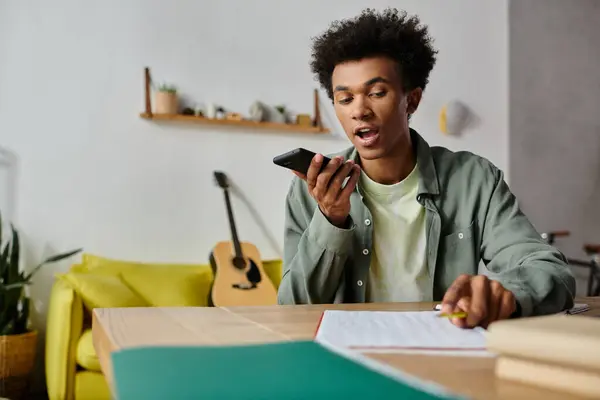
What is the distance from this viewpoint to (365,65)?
1382 millimetres

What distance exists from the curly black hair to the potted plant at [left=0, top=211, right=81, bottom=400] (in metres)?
1.74

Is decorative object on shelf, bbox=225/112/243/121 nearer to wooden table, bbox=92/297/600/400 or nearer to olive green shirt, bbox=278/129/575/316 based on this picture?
olive green shirt, bbox=278/129/575/316

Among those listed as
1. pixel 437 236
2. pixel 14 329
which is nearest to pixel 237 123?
pixel 14 329

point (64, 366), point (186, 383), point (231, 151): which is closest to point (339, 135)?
point (231, 151)

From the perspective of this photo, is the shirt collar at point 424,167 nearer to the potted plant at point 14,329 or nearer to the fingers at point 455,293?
the fingers at point 455,293

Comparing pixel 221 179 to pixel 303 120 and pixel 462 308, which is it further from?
pixel 462 308

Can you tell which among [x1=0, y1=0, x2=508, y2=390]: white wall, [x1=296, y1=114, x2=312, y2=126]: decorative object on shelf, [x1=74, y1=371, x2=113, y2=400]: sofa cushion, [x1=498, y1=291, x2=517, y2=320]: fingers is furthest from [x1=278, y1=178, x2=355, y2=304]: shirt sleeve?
[x1=296, y1=114, x2=312, y2=126]: decorative object on shelf

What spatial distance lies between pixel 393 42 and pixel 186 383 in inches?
45.5

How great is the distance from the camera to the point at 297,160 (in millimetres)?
1059

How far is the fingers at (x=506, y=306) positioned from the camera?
2.50ft

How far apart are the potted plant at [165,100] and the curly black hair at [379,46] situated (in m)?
1.67

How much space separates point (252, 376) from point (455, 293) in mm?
338

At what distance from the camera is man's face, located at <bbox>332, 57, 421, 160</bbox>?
1.35 meters

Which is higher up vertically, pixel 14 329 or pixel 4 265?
pixel 4 265
